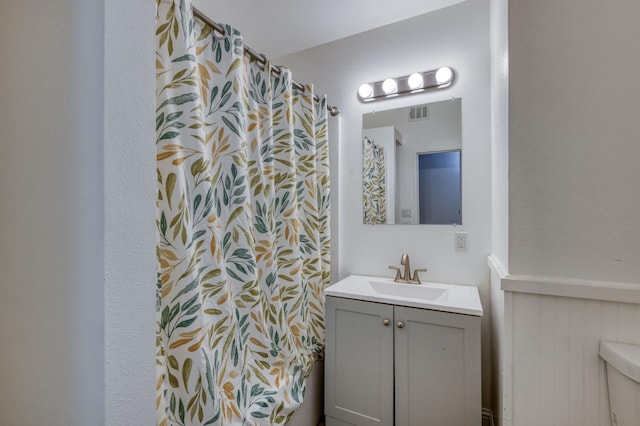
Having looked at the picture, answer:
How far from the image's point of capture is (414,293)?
1.73 m

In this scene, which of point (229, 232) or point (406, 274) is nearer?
point (229, 232)

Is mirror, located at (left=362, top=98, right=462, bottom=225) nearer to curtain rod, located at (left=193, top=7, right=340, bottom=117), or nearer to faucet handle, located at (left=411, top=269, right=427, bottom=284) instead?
faucet handle, located at (left=411, top=269, right=427, bottom=284)

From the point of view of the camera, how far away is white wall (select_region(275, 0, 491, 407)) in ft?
5.51

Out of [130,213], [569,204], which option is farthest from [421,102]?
[130,213]

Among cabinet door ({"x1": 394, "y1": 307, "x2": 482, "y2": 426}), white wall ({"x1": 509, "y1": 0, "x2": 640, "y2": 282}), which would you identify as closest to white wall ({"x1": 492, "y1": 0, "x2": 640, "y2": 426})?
white wall ({"x1": 509, "y1": 0, "x2": 640, "y2": 282})

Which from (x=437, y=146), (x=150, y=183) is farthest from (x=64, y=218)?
(x=437, y=146)

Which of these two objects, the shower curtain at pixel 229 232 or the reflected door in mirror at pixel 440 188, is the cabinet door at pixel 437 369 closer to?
the shower curtain at pixel 229 232

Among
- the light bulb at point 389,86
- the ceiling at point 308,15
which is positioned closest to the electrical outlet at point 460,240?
the light bulb at point 389,86

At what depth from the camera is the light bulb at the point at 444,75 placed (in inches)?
68.0

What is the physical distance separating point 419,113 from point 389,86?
27cm

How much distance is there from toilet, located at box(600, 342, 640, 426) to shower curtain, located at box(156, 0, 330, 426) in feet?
3.86

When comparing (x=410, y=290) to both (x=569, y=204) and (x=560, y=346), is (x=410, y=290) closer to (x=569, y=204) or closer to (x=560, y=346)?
(x=560, y=346)

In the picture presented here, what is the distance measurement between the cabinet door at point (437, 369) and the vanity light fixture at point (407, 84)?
53.6 inches

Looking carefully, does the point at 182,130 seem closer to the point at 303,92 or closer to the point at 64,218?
the point at 64,218
